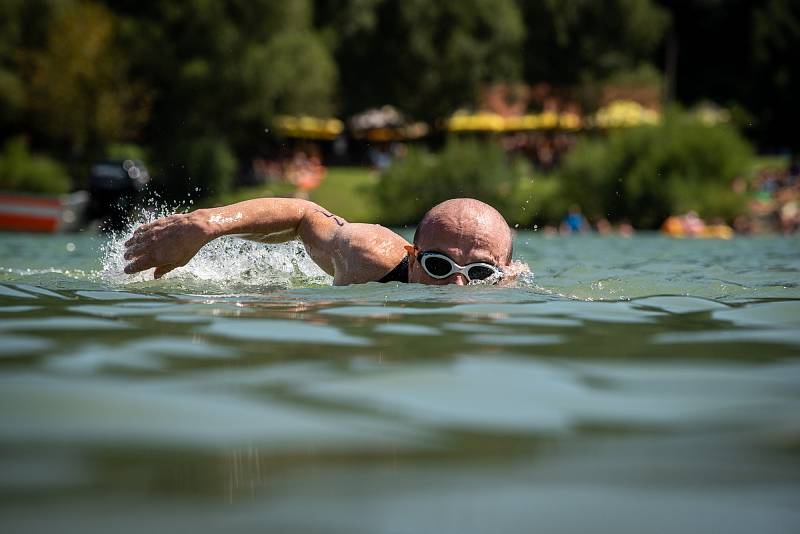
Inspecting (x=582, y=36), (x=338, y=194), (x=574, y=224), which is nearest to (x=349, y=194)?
(x=338, y=194)

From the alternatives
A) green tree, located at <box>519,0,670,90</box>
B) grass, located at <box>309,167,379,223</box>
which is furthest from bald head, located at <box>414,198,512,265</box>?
green tree, located at <box>519,0,670,90</box>

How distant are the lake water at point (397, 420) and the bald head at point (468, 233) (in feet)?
3.62

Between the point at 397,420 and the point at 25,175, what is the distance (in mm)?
30692

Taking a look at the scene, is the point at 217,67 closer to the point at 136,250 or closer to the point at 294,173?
the point at 294,173

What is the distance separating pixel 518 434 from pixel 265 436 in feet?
1.78

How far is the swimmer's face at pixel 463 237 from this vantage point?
18.5 feet

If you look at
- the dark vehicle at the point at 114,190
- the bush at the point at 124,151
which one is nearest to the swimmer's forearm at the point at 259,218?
the dark vehicle at the point at 114,190

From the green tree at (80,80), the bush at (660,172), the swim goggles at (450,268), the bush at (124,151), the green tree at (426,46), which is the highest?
the green tree at (426,46)

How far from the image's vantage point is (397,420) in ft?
7.98

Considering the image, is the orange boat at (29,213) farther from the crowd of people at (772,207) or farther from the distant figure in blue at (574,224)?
the crowd of people at (772,207)

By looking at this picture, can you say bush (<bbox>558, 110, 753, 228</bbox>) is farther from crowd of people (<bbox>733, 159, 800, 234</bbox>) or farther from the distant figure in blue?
the distant figure in blue

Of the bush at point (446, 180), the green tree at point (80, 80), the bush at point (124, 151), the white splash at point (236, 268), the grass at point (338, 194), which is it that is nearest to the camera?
the white splash at point (236, 268)

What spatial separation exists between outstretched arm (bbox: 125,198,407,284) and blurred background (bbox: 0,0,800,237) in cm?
1607

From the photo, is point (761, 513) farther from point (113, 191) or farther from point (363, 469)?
point (113, 191)
